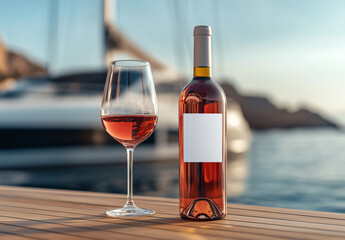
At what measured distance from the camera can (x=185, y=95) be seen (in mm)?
1183

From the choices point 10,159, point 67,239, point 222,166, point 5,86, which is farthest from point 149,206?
point 5,86

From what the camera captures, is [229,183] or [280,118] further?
[280,118]

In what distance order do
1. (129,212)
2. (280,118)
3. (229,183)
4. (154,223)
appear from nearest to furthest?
(154,223) → (129,212) → (229,183) → (280,118)

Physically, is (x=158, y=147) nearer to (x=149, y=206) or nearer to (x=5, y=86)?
(x=5, y=86)

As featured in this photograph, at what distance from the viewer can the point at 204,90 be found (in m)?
1.16

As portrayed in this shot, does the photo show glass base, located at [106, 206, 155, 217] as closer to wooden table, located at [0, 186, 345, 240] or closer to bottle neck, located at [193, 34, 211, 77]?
wooden table, located at [0, 186, 345, 240]

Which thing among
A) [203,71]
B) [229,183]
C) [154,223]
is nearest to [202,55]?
[203,71]

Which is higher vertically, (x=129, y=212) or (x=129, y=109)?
(x=129, y=109)

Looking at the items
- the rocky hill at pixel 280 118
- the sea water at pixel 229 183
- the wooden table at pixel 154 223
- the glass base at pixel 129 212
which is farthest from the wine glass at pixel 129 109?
the rocky hill at pixel 280 118

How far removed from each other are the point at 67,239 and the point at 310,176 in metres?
7.84

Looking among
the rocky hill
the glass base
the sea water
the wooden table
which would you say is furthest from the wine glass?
the rocky hill

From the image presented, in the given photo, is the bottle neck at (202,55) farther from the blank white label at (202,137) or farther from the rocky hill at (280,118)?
the rocky hill at (280,118)

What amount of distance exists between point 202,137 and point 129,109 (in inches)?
9.0

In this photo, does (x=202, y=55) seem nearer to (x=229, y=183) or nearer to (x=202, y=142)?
(x=202, y=142)
